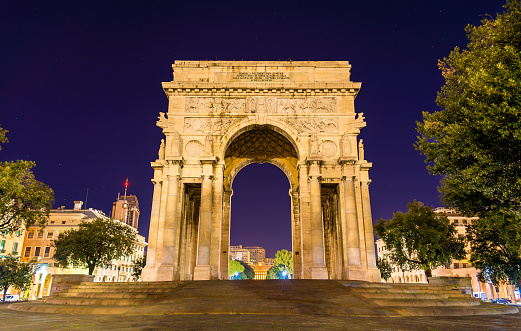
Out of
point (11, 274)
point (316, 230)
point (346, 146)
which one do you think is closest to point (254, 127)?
point (346, 146)

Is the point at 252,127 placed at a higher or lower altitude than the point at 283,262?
higher

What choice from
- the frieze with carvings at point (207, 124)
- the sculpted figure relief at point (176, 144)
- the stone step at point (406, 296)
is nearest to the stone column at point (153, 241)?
the sculpted figure relief at point (176, 144)

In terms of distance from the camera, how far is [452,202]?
22266mm

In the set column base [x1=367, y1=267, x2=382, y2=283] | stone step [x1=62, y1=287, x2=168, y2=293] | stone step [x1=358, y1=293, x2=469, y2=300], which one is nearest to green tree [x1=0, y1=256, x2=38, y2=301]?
stone step [x1=62, y1=287, x2=168, y2=293]

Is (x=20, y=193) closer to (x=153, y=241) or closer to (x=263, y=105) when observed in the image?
(x=153, y=241)

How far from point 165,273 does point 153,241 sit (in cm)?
344

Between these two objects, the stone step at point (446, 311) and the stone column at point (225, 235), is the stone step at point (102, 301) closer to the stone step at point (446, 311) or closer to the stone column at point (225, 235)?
the stone step at point (446, 311)

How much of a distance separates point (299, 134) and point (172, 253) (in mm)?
15056

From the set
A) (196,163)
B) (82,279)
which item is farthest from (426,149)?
(82,279)

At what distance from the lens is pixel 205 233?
96.8ft

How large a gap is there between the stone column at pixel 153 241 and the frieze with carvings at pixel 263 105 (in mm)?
8127

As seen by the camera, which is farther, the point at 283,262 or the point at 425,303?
the point at 283,262

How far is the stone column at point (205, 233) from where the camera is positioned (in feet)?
92.8

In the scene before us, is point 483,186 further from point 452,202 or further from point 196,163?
point 196,163
